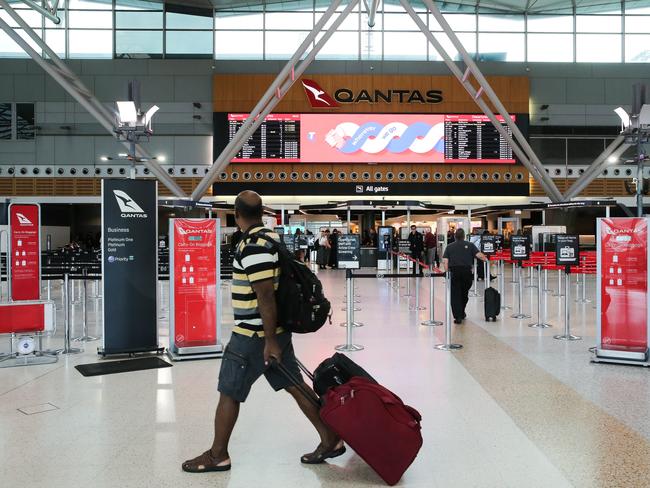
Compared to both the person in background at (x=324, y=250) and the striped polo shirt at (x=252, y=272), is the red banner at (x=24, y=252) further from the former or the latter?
the person in background at (x=324, y=250)

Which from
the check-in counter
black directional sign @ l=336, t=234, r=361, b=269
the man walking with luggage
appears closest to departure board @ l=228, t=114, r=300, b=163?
the check-in counter

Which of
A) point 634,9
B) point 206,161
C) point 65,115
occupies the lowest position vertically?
point 206,161

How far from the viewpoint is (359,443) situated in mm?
3174

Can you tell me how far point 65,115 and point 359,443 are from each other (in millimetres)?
25270

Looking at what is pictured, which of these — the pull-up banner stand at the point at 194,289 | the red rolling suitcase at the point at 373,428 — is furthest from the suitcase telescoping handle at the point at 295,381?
the pull-up banner stand at the point at 194,289

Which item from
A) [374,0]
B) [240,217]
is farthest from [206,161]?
[240,217]

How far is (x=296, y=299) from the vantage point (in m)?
3.12

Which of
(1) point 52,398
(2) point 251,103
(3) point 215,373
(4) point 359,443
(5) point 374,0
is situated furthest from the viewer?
(2) point 251,103

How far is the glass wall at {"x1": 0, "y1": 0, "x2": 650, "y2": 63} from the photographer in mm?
25266

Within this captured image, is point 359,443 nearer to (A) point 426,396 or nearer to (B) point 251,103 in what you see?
(A) point 426,396

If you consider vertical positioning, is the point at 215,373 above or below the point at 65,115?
below

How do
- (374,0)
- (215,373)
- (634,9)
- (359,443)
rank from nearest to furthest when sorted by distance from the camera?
1. (359,443)
2. (215,373)
3. (374,0)
4. (634,9)

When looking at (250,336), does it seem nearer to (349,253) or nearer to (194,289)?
(194,289)

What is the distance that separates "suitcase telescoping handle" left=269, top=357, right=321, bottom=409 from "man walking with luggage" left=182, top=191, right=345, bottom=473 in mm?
19
